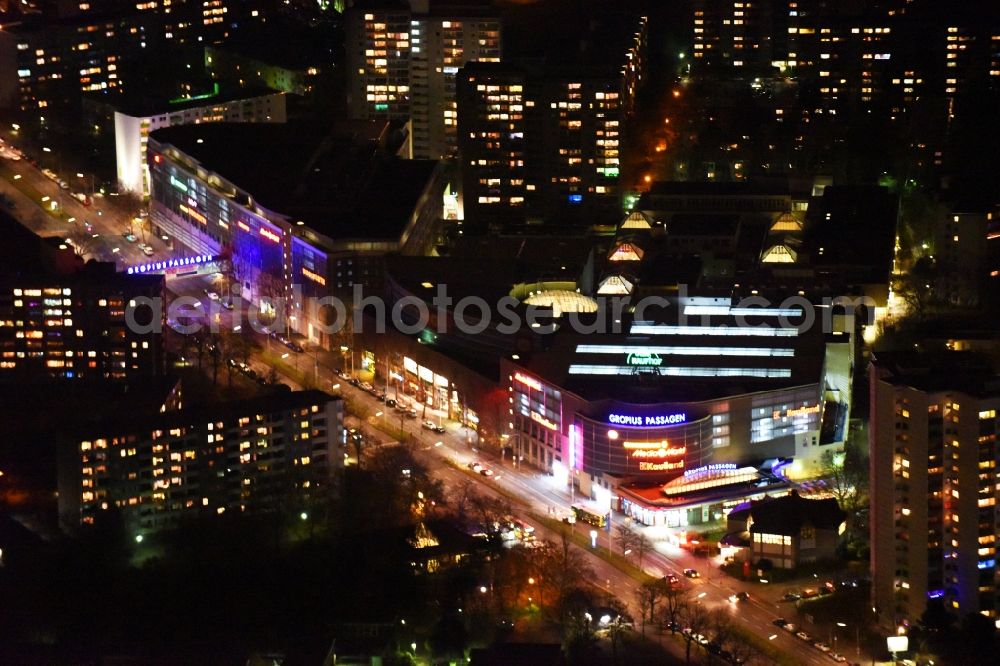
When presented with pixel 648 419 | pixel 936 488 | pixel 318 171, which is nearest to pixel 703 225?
pixel 318 171

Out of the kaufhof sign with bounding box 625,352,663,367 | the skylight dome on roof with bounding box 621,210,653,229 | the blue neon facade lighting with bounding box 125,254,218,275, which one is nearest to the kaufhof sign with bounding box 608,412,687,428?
the kaufhof sign with bounding box 625,352,663,367

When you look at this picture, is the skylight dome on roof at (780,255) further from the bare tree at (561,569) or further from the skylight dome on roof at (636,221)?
the bare tree at (561,569)

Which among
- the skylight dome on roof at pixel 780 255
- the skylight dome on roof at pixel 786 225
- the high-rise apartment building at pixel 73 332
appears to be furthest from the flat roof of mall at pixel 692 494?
the skylight dome on roof at pixel 786 225

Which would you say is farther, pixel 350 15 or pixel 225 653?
pixel 350 15

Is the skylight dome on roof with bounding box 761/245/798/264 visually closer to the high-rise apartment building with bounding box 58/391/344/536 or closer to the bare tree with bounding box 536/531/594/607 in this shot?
the high-rise apartment building with bounding box 58/391/344/536

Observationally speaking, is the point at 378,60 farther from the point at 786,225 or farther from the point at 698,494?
the point at 698,494

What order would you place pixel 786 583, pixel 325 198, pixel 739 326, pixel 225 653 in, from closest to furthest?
pixel 225 653, pixel 786 583, pixel 739 326, pixel 325 198

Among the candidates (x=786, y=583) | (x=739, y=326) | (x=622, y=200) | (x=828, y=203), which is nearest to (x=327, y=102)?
(x=622, y=200)

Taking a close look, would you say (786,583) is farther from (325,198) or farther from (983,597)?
(325,198)
